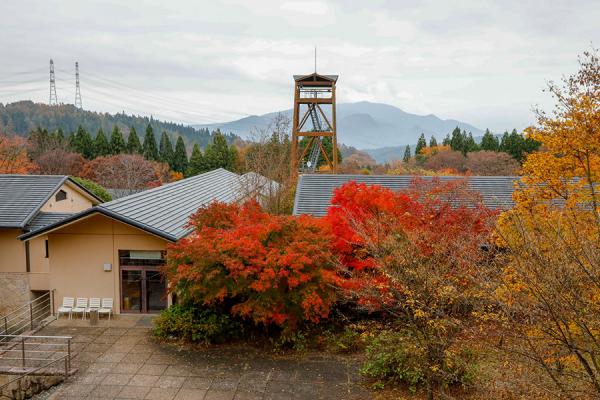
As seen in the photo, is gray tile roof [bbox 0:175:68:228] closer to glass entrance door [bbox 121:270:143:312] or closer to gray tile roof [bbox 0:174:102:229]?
gray tile roof [bbox 0:174:102:229]

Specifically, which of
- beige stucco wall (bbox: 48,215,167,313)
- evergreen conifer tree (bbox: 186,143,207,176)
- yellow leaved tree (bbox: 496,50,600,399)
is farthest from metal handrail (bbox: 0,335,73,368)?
evergreen conifer tree (bbox: 186,143,207,176)

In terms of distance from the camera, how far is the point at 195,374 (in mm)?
11125

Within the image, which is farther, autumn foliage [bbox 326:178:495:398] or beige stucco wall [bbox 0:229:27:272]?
beige stucco wall [bbox 0:229:27:272]

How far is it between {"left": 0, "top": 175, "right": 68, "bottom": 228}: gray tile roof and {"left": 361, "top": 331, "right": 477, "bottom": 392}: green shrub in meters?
15.5

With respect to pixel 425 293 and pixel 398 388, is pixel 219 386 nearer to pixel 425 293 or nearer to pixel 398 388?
pixel 398 388

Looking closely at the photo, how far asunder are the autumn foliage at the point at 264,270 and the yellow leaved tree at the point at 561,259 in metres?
4.67

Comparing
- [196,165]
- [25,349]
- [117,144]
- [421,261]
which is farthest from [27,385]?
[117,144]

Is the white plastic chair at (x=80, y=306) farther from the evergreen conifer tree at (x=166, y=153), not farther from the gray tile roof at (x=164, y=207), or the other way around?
the evergreen conifer tree at (x=166, y=153)

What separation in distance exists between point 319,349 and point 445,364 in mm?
4208

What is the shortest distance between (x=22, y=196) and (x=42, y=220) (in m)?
1.81

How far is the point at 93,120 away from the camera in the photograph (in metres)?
117

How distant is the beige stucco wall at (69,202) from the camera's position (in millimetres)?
21562

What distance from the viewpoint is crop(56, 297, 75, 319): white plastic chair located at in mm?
15039

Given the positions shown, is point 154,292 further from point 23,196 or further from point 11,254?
point 23,196
